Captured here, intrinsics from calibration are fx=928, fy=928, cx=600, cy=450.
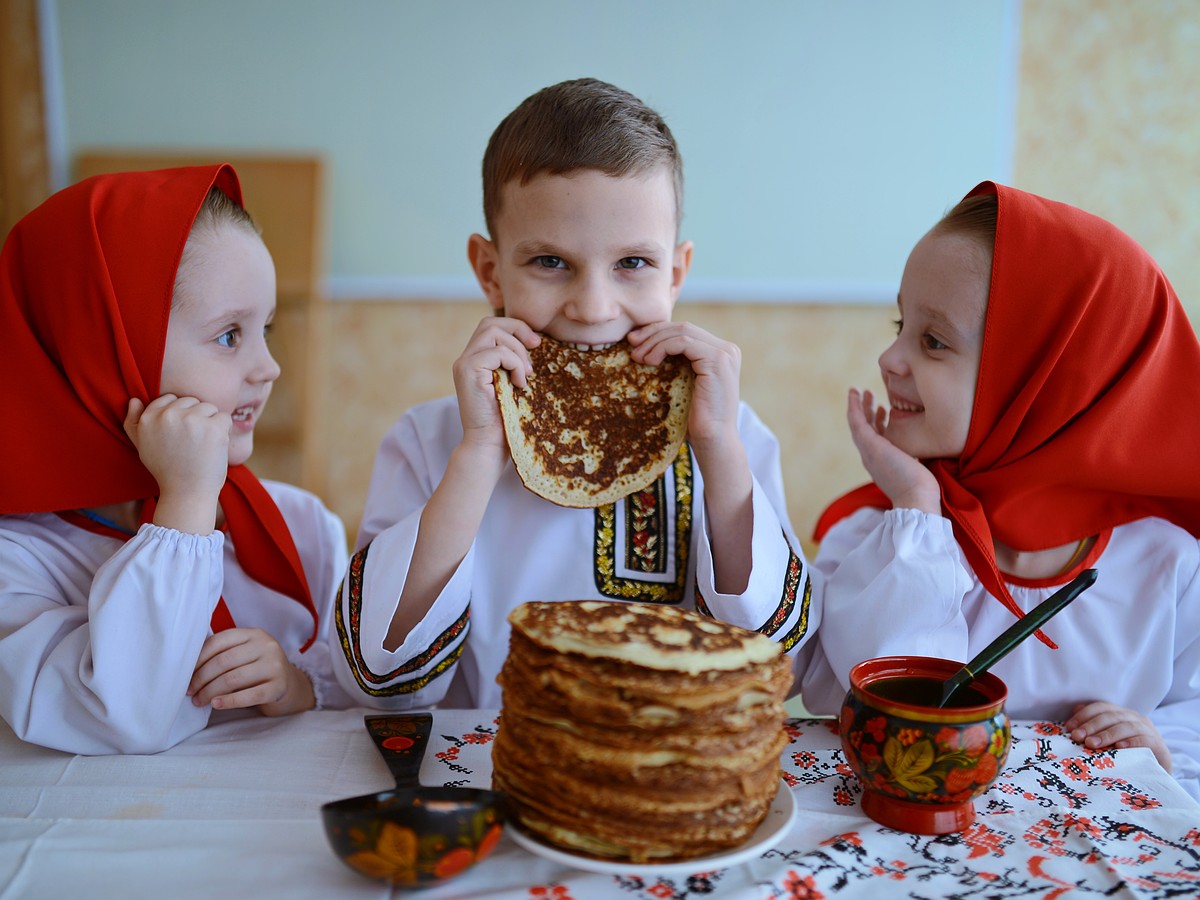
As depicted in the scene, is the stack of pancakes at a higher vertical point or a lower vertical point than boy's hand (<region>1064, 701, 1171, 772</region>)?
higher

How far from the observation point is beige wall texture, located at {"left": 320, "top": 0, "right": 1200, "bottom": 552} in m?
4.23

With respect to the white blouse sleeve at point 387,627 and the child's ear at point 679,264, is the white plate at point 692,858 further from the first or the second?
the child's ear at point 679,264

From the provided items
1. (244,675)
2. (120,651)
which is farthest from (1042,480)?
(120,651)

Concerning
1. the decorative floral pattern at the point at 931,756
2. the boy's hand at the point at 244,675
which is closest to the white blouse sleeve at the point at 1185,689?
the decorative floral pattern at the point at 931,756

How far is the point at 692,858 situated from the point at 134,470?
993 millimetres

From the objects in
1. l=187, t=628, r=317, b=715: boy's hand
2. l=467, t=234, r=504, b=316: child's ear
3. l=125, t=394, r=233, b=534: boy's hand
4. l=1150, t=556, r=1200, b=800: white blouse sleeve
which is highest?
l=467, t=234, r=504, b=316: child's ear

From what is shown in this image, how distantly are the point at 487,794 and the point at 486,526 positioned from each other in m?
0.77

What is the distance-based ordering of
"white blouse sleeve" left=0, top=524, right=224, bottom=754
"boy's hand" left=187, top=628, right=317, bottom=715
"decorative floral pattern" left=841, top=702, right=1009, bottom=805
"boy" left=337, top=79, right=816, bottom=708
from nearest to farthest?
"decorative floral pattern" left=841, top=702, right=1009, bottom=805 < "white blouse sleeve" left=0, top=524, right=224, bottom=754 < "boy's hand" left=187, top=628, right=317, bottom=715 < "boy" left=337, top=79, right=816, bottom=708

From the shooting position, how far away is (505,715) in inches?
36.4

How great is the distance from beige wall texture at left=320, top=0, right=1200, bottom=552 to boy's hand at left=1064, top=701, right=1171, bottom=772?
3135 mm

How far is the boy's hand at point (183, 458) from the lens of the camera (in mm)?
1265

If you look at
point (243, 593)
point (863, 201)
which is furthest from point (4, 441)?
point (863, 201)

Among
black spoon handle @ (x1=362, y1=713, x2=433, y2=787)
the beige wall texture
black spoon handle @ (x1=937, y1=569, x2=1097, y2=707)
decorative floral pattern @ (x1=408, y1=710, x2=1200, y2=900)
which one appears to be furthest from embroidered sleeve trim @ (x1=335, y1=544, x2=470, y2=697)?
the beige wall texture

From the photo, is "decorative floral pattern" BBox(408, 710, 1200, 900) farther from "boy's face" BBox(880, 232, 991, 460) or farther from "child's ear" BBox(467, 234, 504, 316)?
"child's ear" BBox(467, 234, 504, 316)
